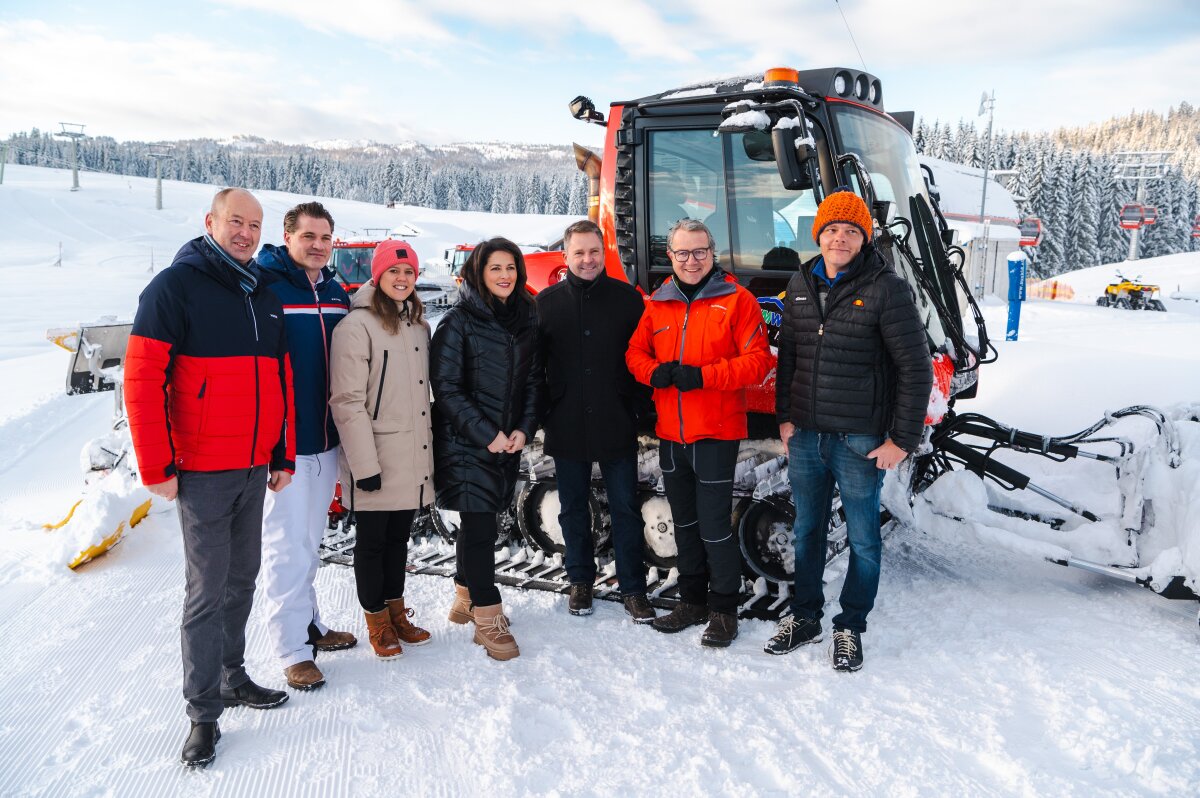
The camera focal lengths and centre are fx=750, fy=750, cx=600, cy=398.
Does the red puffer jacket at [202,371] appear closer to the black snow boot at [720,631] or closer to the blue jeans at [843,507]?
the black snow boot at [720,631]

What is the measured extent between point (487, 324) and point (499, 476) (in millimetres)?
736

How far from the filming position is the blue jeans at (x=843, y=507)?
3418 mm

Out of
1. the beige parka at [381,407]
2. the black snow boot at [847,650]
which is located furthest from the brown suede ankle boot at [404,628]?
the black snow boot at [847,650]

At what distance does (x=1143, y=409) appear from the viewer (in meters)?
4.01

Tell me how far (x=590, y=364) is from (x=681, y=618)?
1.40 meters

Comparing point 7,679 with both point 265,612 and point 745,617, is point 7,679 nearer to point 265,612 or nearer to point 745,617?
point 265,612

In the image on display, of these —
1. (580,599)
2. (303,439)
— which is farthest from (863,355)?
(303,439)

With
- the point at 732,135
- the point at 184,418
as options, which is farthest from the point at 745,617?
the point at 184,418

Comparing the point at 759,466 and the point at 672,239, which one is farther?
the point at 759,466

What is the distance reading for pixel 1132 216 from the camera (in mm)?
50781

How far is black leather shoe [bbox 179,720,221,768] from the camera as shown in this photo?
2752mm

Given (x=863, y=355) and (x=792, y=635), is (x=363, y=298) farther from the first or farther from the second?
(x=792, y=635)

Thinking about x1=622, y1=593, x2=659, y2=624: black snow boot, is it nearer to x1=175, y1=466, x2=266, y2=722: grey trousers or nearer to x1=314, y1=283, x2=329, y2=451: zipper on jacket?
x1=314, y1=283, x2=329, y2=451: zipper on jacket

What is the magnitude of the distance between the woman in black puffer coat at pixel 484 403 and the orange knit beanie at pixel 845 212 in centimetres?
139
